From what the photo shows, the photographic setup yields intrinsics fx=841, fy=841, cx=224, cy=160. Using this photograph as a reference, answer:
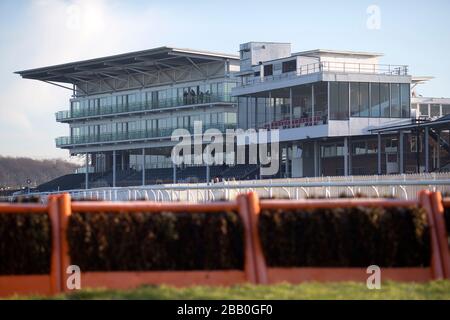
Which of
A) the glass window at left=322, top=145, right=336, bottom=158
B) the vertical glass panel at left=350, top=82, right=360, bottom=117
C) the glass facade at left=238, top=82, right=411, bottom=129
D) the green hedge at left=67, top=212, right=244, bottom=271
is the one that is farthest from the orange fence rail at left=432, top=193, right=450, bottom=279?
the glass window at left=322, top=145, right=336, bottom=158

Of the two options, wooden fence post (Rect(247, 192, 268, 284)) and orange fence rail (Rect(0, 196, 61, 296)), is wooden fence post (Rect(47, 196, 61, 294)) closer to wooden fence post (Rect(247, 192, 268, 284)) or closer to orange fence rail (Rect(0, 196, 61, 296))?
orange fence rail (Rect(0, 196, 61, 296))

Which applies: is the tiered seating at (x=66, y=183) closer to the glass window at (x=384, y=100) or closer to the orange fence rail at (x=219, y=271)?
the glass window at (x=384, y=100)

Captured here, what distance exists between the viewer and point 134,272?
33.3 ft

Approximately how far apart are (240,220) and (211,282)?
0.83 metres

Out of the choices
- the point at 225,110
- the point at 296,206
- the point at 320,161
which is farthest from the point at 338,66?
the point at 296,206

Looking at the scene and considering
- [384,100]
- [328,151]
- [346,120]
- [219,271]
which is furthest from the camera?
[328,151]

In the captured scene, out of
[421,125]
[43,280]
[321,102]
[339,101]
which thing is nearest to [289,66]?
[321,102]

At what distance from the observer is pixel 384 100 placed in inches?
2259

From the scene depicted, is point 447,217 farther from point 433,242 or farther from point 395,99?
point 395,99

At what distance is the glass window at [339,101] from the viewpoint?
56.1 m

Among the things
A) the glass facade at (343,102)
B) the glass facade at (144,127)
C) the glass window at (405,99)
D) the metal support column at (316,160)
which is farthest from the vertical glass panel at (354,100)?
the glass facade at (144,127)

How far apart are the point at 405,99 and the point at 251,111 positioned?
1537cm

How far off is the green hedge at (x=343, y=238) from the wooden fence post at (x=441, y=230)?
0.17 metres

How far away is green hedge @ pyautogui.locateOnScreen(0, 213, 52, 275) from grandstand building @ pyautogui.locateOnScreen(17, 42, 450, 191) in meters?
39.4
